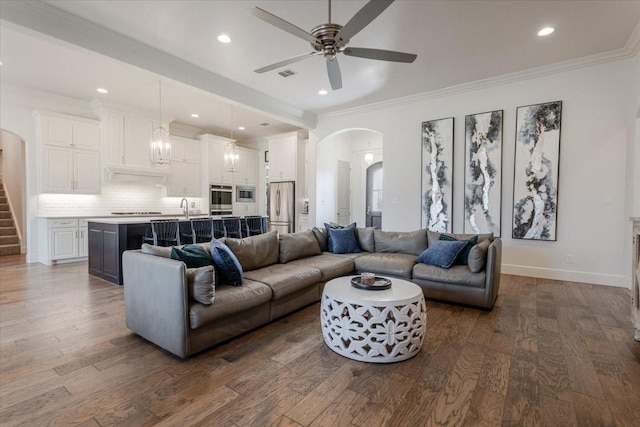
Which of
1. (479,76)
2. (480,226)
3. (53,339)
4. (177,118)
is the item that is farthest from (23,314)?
(479,76)

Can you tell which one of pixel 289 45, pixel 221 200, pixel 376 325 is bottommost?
pixel 376 325

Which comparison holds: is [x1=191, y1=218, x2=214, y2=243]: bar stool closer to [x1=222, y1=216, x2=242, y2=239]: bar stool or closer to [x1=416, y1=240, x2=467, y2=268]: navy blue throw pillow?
[x1=222, y1=216, x2=242, y2=239]: bar stool

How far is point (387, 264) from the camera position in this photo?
4020 mm

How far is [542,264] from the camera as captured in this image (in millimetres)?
4773

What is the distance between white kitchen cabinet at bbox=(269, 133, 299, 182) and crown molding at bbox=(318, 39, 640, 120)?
211 cm

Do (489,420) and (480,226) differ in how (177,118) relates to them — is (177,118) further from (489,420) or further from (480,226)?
(489,420)

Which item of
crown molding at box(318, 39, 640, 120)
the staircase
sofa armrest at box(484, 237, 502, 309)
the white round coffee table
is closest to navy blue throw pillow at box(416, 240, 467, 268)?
sofa armrest at box(484, 237, 502, 309)

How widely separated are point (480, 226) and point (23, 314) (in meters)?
6.15

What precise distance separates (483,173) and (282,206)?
495 centimetres

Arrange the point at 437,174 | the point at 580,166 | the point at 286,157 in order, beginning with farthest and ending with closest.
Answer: the point at 286,157 < the point at 437,174 < the point at 580,166

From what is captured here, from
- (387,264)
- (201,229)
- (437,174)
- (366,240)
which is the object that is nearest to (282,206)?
(201,229)

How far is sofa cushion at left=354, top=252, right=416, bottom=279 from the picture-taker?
389 centimetres

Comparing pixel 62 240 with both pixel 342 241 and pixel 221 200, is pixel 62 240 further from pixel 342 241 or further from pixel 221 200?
pixel 342 241

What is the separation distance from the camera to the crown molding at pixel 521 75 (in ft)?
13.3
